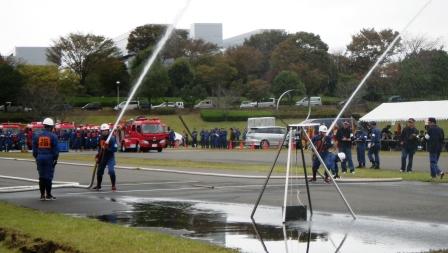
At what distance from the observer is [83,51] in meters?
89.6

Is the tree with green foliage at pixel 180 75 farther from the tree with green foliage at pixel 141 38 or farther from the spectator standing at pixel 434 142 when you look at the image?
the spectator standing at pixel 434 142

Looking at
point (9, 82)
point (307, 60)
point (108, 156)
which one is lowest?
point (108, 156)

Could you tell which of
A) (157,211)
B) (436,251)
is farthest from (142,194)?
(436,251)

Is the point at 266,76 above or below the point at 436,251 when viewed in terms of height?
above

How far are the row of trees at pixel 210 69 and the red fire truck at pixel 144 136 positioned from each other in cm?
2317

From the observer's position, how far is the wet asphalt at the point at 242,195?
13977 mm

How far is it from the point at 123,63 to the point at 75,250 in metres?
78.8

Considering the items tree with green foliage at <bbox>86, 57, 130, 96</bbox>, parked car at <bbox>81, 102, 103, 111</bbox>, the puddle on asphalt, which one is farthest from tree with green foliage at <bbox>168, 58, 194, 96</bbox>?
the puddle on asphalt

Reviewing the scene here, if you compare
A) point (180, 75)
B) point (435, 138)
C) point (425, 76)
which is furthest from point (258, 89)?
point (435, 138)

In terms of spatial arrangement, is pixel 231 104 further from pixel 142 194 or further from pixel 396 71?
pixel 142 194

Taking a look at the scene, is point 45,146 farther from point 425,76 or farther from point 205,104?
point 205,104

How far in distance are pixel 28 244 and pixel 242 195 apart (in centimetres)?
784

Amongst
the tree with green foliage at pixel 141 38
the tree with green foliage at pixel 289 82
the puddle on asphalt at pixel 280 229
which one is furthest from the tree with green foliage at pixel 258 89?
the puddle on asphalt at pixel 280 229

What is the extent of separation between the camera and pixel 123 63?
8669cm
